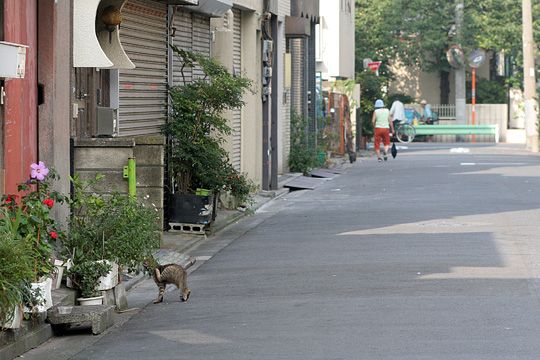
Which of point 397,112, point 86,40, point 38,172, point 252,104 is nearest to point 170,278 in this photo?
point 38,172

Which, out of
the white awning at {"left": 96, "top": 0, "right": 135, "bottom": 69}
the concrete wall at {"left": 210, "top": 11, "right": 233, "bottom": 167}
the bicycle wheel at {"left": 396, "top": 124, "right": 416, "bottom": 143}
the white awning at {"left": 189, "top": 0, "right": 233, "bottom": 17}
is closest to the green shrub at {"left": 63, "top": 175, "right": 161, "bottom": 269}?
the white awning at {"left": 96, "top": 0, "right": 135, "bottom": 69}

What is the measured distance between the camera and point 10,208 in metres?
11.8

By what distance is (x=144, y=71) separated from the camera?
775 inches

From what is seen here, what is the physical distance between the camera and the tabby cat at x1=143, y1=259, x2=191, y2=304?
42.5 ft

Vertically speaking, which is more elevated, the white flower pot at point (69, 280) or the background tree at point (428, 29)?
the background tree at point (428, 29)

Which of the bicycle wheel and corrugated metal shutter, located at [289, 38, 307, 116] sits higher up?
corrugated metal shutter, located at [289, 38, 307, 116]

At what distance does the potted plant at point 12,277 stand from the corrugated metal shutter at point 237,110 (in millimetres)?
16017

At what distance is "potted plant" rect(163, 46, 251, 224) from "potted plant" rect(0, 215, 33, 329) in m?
8.81

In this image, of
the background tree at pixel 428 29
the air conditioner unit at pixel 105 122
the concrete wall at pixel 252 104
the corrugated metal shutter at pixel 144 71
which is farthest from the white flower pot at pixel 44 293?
the background tree at pixel 428 29

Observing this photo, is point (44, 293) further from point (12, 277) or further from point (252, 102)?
point (252, 102)

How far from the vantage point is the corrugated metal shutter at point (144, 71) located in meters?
18.7

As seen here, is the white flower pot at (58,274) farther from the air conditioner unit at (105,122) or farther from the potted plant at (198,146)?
the potted plant at (198,146)

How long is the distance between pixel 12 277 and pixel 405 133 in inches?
1955

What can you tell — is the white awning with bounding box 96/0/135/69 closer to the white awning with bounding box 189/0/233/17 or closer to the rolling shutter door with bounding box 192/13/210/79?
the white awning with bounding box 189/0/233/17
